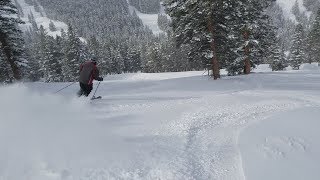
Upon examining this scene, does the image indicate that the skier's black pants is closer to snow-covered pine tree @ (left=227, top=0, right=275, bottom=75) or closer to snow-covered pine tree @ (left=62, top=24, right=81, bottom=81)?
snow-covered pine tree @ (left=227, top=0, right=275, bottom=75)

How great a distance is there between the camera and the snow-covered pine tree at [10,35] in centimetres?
2667

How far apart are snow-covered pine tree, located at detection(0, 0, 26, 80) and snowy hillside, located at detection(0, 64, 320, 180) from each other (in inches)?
602

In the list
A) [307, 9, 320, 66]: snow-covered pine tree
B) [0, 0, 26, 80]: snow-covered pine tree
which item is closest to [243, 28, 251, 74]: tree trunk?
[0, 0, 26, 80]: snow-covered pine tree

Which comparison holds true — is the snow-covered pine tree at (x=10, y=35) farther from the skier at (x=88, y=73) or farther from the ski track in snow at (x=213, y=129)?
the ski track in snow at (x=213, y=129)

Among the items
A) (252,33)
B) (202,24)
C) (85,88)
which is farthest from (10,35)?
(252,33)

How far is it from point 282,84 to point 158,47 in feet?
271

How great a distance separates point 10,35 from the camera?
28328 mm

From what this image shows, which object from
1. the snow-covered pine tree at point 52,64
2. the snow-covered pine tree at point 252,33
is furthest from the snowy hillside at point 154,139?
the snow-covered pine tree at point 52,64

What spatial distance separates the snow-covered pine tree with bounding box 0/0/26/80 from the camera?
2667 cm

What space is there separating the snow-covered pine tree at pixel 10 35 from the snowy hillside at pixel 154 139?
1529 cm

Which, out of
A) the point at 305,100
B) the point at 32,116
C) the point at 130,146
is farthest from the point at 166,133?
the point at 305,100

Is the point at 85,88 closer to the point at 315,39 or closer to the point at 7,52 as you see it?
the point at 7,52

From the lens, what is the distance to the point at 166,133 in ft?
35.5

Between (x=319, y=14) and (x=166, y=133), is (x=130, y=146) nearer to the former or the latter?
(x=166, y=133)
